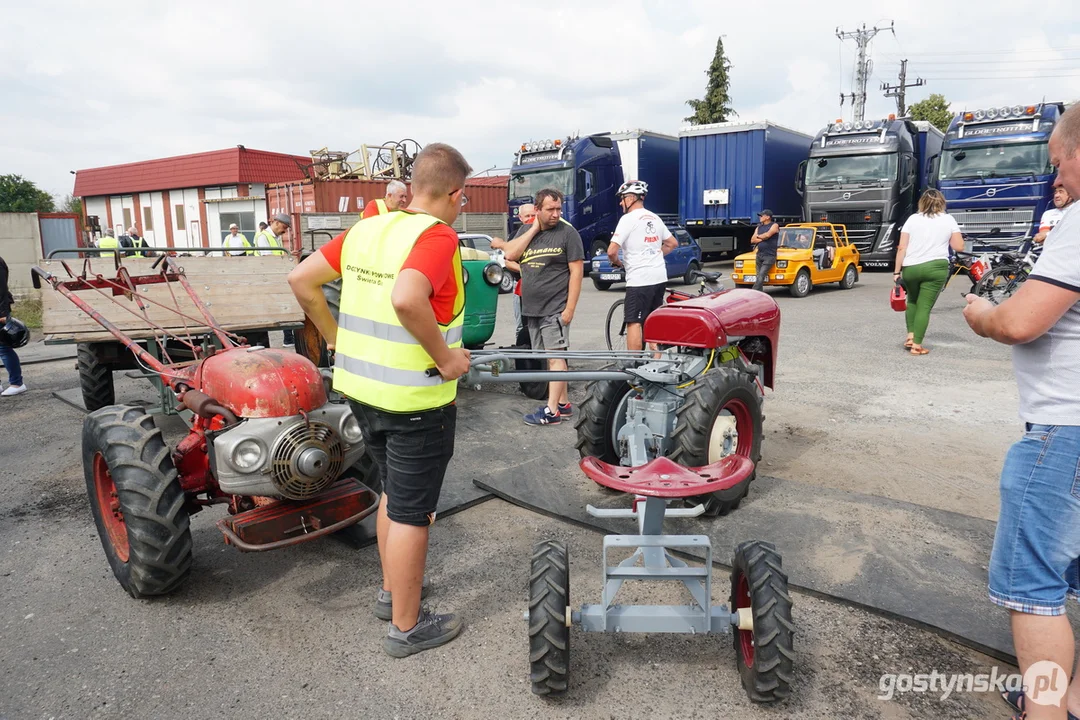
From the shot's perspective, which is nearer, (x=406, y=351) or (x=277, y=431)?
(x=406, y=351)

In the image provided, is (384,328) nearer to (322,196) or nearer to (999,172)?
(999,172)

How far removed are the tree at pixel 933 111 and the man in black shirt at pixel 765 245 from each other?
3656 cm

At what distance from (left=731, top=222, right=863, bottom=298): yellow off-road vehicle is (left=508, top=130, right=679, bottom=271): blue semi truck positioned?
14.3 ft

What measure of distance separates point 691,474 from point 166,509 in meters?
2.20

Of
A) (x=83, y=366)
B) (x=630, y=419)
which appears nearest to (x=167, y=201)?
(x=83, y=366)

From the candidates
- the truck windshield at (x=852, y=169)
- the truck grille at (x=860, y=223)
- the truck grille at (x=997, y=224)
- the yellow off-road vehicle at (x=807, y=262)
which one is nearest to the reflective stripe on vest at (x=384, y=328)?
the yellow off-road vehicle at (x=807, y=262)

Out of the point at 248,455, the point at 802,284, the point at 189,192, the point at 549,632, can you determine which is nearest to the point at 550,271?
the point at 248,455

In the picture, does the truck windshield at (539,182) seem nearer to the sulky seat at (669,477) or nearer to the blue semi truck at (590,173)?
the blue semi truck at (590,173)

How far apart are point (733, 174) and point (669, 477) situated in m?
18.5

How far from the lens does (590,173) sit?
1859 cm

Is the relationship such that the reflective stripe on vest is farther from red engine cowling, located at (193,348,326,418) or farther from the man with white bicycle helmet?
the man with white bicycle helmet

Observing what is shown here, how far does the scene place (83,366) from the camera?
6.19 meters

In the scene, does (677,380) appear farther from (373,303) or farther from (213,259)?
(213,259)

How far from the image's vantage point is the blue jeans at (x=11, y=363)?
7.23 meters
